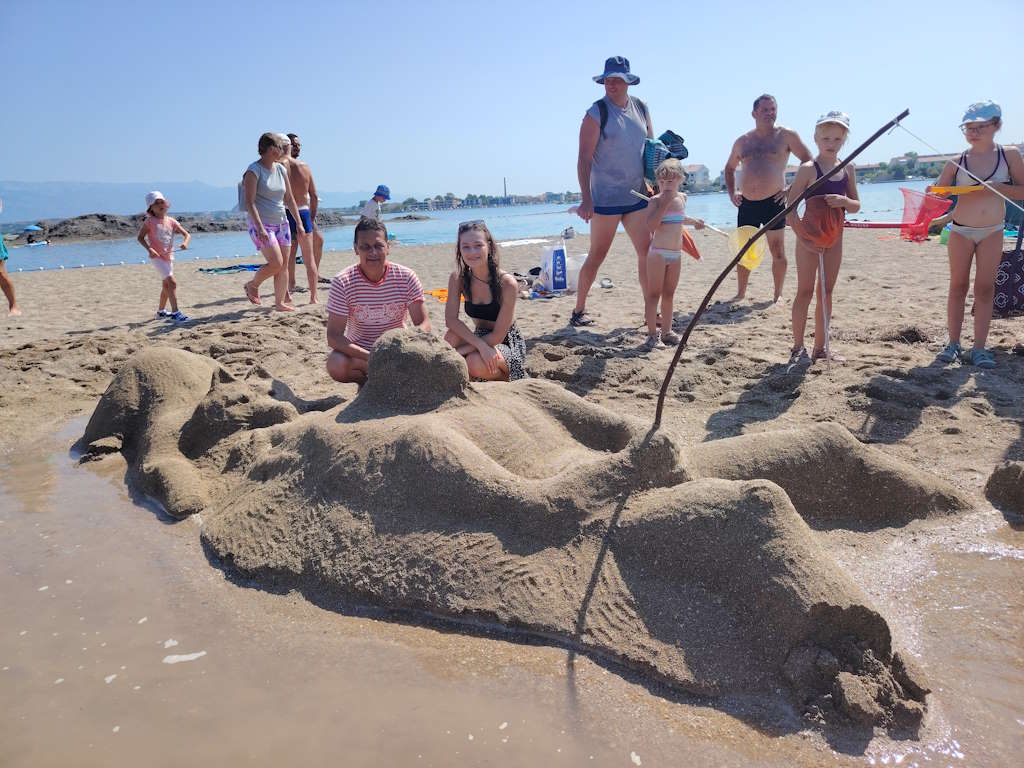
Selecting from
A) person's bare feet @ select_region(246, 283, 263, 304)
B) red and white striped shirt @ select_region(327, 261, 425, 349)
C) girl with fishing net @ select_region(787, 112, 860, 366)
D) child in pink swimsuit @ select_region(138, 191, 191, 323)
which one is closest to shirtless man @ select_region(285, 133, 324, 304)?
person's bare feet @ select_region(246, 283, 263, 304)

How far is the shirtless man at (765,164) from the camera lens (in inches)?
256

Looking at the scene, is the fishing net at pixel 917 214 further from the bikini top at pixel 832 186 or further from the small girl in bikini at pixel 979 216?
the bikini top at pixel 832 186

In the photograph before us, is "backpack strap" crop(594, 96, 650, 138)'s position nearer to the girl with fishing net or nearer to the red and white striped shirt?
the girl with fishing net

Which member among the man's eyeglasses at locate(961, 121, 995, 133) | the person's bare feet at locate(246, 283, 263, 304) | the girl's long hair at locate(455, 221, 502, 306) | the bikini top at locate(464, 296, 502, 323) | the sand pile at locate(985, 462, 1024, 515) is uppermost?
the man's eyeglasses at locate(961, 121, 995, 133)

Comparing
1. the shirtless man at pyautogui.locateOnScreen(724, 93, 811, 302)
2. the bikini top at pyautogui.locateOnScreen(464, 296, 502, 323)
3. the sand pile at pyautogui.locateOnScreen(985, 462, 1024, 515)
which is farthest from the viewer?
the shirtless man at pyautogui.locateOnScreen(724, 93, 811, 302)

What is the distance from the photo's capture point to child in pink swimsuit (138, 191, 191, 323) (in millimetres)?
7551

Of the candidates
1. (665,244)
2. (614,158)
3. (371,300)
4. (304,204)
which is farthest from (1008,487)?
(304,204)

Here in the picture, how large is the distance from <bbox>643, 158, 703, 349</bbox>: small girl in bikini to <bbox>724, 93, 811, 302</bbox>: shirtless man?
55.3 inches

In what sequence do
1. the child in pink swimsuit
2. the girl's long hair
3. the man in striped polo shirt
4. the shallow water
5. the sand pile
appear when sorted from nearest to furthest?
the shallow water → the sand pile → the man in striped polo shirt → the girl's long hair → the child in pink swimsuit

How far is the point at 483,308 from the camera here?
444 cm

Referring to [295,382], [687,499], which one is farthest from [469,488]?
[295,382]

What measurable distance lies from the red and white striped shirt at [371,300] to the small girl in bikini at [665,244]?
6.55ft

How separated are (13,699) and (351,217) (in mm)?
45101

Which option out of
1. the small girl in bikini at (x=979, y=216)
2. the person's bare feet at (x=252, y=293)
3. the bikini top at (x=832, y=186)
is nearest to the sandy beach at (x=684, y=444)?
the person's bare feet at (x=252, y=293)
